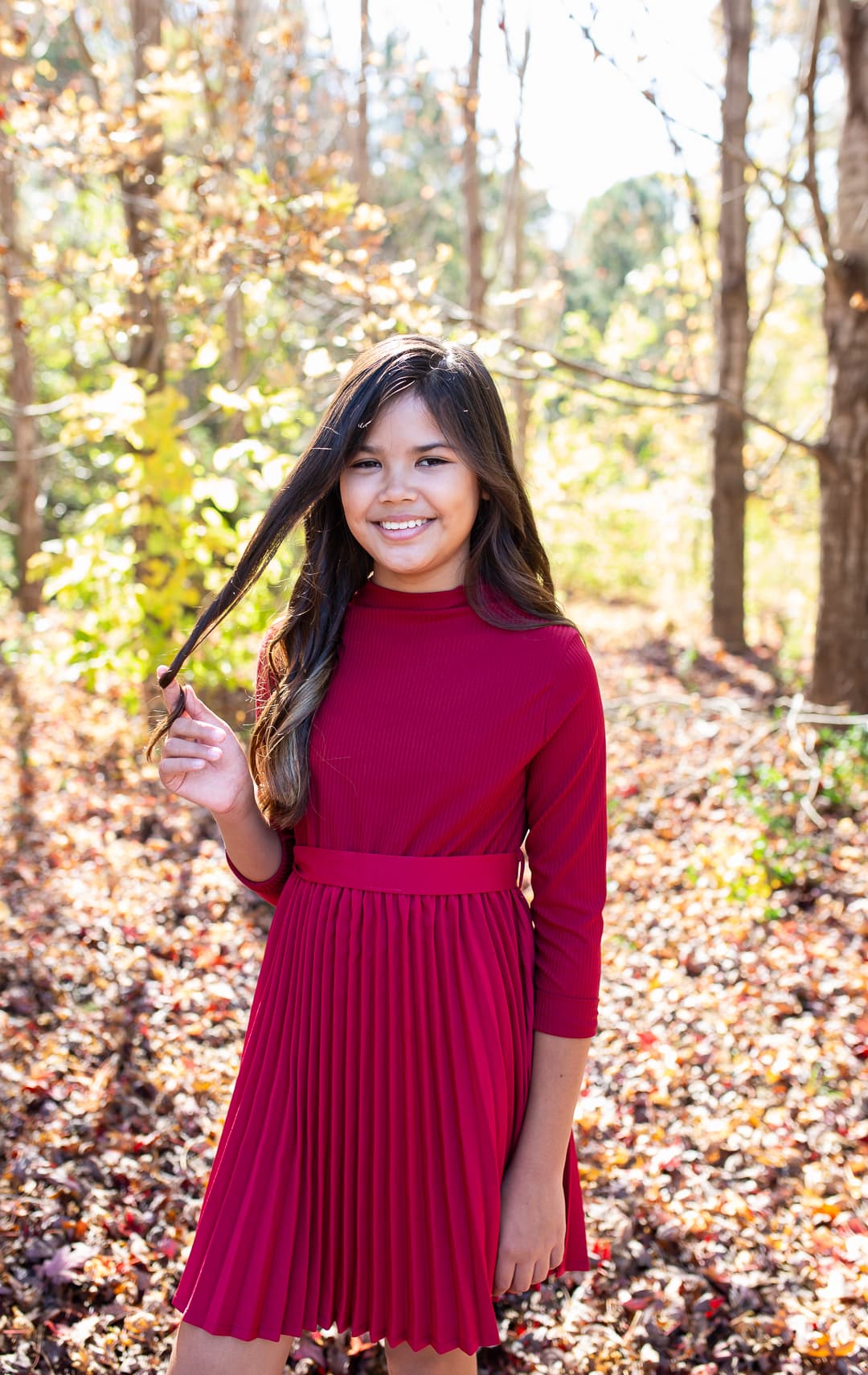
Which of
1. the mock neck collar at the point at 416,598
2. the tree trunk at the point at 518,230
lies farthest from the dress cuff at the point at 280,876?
the tree trunk at the point at 518,230

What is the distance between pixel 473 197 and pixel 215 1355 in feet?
33.1

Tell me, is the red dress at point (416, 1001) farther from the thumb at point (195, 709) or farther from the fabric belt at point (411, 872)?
the thumb at point (195, 709)

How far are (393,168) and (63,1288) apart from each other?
21525 millimetres

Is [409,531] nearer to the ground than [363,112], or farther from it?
nearer to the ground

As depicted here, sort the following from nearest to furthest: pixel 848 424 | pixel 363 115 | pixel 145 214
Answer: pixel 848 424
pixel 145 214
pixel 363 115

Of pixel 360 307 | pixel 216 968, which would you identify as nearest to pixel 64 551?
pixel 360 307

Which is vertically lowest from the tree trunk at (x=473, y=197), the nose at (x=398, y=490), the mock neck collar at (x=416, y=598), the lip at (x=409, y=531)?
the mock neck collar at (x=416, y=598)

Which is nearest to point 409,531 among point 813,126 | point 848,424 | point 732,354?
point 813,126

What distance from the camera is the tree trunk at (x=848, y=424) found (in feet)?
16.7

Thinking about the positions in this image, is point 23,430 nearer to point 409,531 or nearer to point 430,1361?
point 409,531

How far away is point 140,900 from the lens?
435 cm

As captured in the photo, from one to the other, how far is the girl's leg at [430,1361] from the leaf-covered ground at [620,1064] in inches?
14.6

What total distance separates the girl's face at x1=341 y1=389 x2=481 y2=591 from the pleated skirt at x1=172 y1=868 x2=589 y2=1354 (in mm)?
524

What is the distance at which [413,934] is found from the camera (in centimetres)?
157
